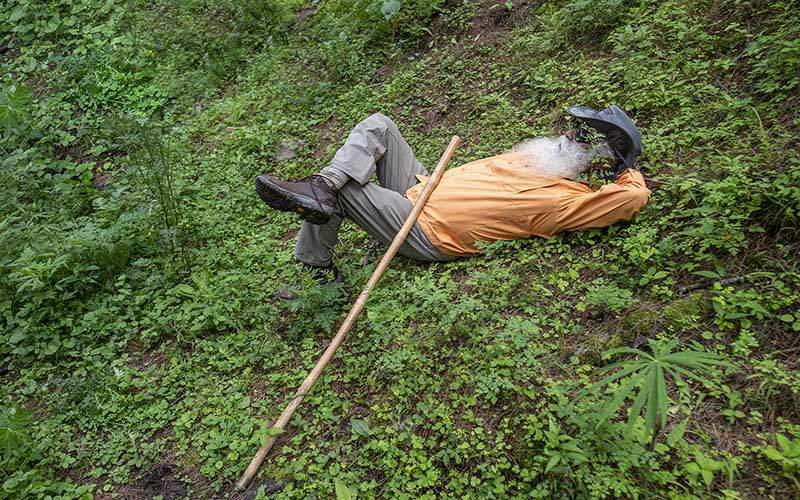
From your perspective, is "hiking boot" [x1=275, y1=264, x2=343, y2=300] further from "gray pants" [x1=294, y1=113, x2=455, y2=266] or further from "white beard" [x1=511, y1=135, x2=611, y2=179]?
"white beard" [x1=511, y1=135, x2=611, y2=179]

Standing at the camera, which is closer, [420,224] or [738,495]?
[738,495]

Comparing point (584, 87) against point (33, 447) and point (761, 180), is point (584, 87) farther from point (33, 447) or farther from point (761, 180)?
point (33, 447)

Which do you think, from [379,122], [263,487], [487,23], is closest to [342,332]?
[263,487]

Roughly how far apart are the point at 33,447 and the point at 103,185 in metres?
3.62

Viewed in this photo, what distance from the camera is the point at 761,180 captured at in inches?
144

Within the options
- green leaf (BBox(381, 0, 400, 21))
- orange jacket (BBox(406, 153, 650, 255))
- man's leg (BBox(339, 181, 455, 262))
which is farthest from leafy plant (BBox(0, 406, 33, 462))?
green leaf (BBox(381, 0, 400, 21))

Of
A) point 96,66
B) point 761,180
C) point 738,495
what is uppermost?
point 96,66

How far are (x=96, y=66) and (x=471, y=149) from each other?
586cm

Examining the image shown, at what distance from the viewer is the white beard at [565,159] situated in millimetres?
4133

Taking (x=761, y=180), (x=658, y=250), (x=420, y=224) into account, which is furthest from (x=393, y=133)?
(x=761, y=180)

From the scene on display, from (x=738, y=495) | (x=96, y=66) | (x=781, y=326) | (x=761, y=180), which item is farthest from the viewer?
(x=96, y=66)

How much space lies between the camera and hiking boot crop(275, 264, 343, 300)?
4.46 meters

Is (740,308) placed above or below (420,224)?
below

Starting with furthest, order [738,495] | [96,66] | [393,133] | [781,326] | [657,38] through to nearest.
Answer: [96,66]
[657,38]
[393,133]
[781,326]
[738,495]
